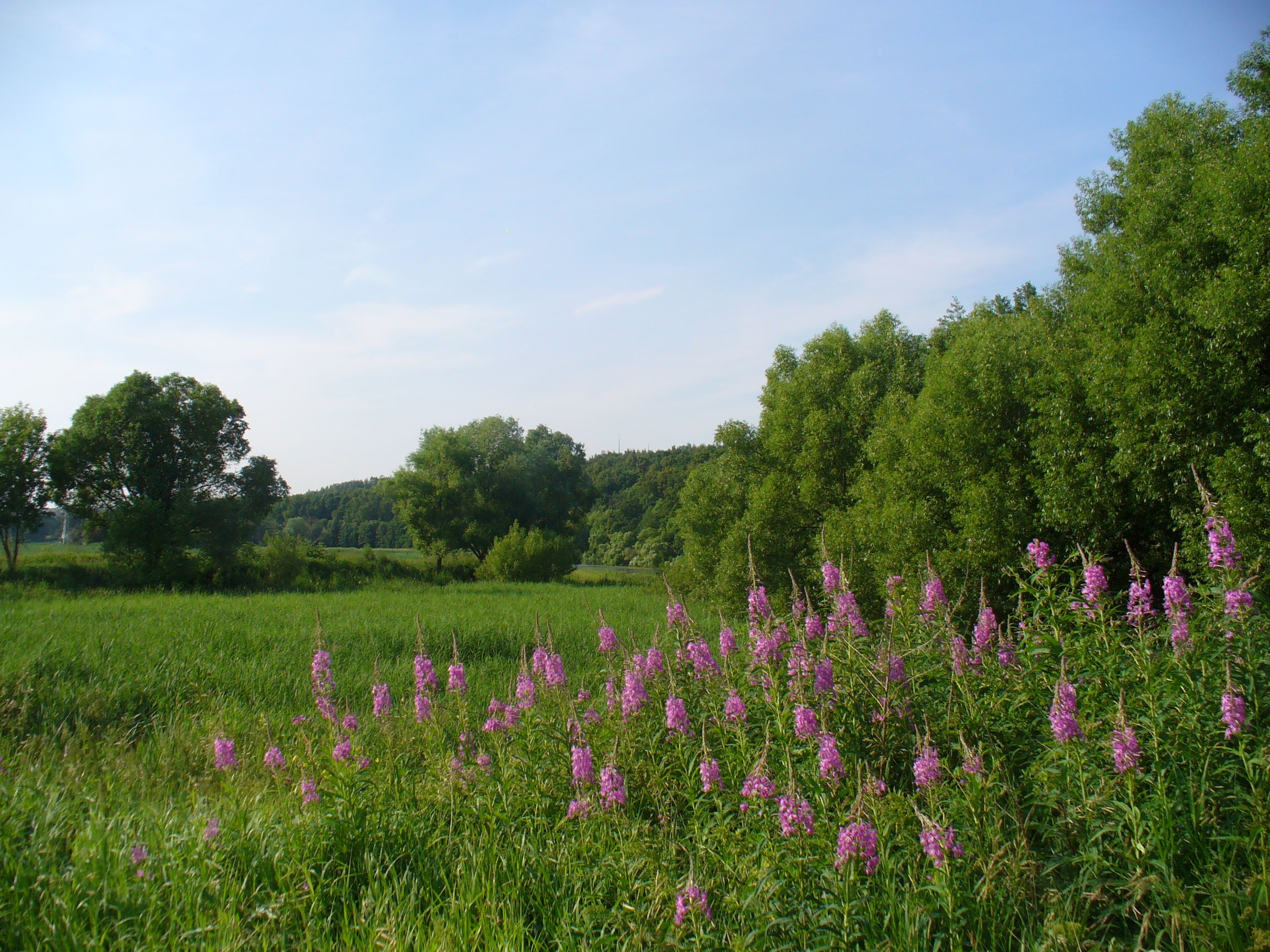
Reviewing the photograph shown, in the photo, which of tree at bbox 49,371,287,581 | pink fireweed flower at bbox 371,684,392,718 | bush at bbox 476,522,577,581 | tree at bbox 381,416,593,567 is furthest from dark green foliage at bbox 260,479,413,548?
pink fireweed flower at bbox 371,684,392,718

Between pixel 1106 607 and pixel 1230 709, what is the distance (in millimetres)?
1426

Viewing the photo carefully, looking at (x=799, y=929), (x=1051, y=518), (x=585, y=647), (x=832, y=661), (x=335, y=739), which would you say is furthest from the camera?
(x=585, y=647)

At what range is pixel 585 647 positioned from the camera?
15023 millimetres

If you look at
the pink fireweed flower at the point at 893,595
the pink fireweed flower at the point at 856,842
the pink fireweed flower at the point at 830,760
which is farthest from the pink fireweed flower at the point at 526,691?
the pink fireweed flower at the point at 856,842

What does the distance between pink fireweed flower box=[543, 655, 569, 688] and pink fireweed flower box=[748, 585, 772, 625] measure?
149 centimetres

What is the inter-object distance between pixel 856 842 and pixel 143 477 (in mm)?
36813

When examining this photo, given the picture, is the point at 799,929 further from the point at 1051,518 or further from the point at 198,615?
the point at 198,615

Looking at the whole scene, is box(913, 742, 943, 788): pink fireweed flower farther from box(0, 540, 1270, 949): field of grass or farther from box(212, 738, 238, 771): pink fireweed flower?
box(212, 738, 238, 771): pink fireweed flower

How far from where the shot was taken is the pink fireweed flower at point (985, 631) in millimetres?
4871

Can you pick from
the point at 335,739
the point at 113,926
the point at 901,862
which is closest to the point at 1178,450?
the point at 901,862

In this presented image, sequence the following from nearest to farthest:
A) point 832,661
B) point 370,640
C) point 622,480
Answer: point 832,661 → point 370,640 → point 622,480

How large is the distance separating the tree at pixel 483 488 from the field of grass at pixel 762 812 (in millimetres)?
38716

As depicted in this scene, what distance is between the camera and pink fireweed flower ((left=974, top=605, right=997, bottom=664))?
16.0 feet

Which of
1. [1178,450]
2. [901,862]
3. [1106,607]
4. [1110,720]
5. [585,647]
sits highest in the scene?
[1178,450]
